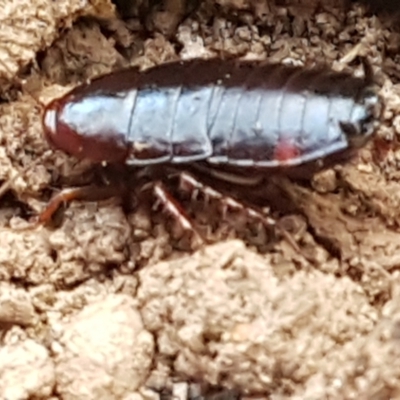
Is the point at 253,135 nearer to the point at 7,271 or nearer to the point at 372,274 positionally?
the point at 372,274

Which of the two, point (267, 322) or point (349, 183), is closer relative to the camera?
point (267, 322)

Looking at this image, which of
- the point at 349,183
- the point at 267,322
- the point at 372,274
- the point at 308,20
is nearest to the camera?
the point at 267,322

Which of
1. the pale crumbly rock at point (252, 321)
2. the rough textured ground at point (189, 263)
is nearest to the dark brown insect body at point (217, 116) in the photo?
the rough textured ground at point (189, 263)

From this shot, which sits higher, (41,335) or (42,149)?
(42,149)

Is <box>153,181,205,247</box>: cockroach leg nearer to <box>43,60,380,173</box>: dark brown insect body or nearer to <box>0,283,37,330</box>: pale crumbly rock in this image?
<box>43,60,380,173</box>: dark brown insect body

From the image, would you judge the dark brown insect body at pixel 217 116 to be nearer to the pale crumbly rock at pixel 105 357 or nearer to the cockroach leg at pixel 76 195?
the cockroach leg at pixel 76 195

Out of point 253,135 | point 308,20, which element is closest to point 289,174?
point 253,135

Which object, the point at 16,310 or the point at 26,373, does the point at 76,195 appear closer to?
the point at 16,310
